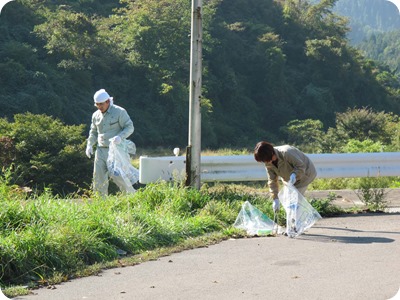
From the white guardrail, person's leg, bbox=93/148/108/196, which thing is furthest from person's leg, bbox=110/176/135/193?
the white guardrail

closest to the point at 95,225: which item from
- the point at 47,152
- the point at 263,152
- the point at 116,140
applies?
the point at 263,152

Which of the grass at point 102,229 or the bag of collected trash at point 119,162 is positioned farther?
the bag of collected trash at point 119,162

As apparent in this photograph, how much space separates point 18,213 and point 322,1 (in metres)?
77.6

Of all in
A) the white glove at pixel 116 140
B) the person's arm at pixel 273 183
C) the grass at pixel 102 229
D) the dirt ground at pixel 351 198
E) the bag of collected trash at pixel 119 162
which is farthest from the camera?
the dirt ground at pixel 351 198

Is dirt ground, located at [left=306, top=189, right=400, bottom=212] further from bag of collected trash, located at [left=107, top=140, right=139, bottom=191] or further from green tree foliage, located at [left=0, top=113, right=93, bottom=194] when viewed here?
green tree foliage, located at [left=0, top=113, right=93, bottom=194]

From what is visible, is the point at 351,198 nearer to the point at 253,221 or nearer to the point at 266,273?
the point at 253,221

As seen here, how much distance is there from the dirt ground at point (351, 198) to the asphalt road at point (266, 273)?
9.34ft

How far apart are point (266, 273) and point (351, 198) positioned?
6573 mm

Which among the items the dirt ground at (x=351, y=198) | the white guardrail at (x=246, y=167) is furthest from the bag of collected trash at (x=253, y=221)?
the dirt ground at (x=351, y=198)

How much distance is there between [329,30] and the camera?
79.0 meters

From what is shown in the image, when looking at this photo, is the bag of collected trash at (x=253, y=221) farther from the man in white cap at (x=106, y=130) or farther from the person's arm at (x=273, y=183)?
the man in white cap at (x=106, y=130)

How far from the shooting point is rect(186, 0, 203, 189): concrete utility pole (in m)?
12.6

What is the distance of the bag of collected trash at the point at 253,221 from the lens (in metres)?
10.9

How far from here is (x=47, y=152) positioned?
85.2 ft
